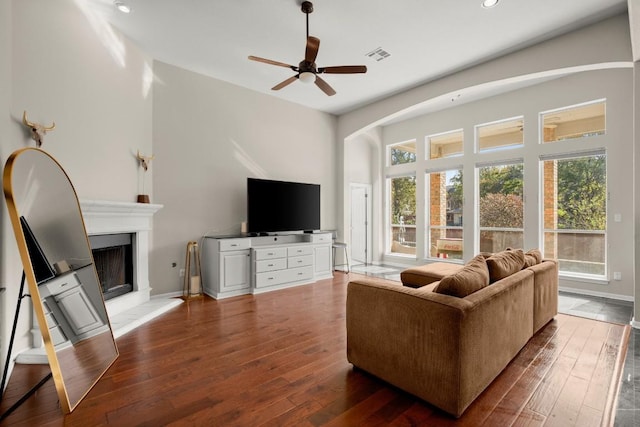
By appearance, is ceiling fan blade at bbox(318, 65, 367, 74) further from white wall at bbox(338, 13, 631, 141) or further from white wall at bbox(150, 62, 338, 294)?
white wall at bbox(150, 62, 338, 294)

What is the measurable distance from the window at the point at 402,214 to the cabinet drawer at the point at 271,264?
11.2 ft

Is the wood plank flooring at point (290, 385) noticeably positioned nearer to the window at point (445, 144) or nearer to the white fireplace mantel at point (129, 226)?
the white fireplace mantel at point (129, 226)

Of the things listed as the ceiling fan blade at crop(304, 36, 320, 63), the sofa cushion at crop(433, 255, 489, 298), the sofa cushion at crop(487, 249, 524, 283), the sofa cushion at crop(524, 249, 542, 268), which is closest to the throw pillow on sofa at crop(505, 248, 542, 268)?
the sofa cushion at crop(524, 249, 542, 268)

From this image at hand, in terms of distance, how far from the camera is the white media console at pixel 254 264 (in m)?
4.37

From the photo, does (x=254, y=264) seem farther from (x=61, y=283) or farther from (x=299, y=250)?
(x=61, y=283)

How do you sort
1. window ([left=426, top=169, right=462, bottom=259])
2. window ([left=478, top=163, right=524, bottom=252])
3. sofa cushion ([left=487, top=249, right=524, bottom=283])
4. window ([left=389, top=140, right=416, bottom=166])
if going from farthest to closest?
window ([left=389, top=140, right=416, bottom=166]), window ([left=426, top=169, right=462, bottom=259]), window ([left=478, top=163, right=524, bottom=252]), sofa cushion ([left=487, top=249, right=524, bottom=283])

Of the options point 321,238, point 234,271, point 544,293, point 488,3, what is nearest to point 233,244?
point 234,271

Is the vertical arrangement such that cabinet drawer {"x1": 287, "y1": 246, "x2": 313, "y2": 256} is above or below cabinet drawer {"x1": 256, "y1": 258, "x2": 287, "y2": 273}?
above

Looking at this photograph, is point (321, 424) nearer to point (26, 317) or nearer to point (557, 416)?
point (557, 416)

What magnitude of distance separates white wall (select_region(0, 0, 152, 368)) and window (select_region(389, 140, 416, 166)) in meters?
5.25

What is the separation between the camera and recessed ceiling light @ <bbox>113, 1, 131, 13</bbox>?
3.11m

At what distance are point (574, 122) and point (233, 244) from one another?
571 cm

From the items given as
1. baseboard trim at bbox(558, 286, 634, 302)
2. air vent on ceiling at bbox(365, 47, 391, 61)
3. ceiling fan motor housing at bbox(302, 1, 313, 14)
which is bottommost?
baseboard trim at bbox(558, 286, 634, 302)

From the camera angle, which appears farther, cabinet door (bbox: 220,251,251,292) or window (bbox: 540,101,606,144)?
window (bbox: 540,101,606,144)
